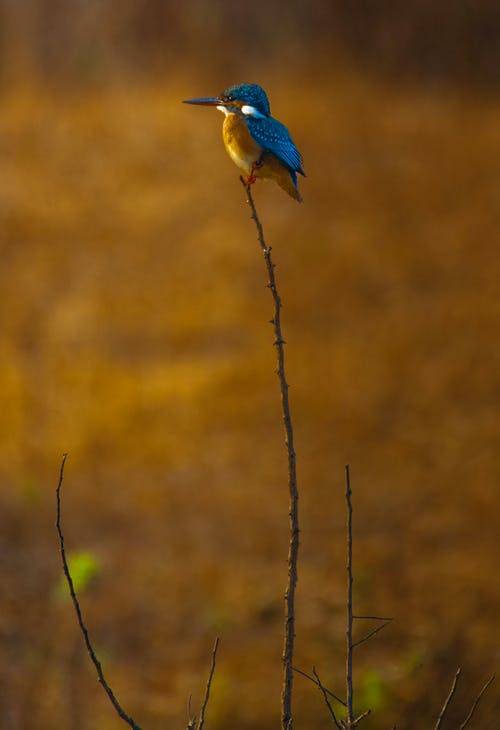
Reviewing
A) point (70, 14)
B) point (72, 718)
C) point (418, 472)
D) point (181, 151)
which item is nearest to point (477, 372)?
point (418, 472)

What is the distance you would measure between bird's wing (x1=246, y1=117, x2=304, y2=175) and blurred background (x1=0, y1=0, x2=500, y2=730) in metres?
1.79

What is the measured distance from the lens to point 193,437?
648 cm

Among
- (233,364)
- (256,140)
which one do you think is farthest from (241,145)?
(233,364)

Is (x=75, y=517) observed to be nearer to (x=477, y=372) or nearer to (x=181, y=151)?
(x=477, y=372)

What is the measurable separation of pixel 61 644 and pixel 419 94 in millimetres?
5209

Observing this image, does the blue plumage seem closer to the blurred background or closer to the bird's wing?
the bird's wing

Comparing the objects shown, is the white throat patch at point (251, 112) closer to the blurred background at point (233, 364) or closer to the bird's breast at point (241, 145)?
the bird's breast at point (241, 145)

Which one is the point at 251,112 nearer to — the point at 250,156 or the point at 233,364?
the point at 250,156

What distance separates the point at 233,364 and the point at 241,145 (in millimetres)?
5262

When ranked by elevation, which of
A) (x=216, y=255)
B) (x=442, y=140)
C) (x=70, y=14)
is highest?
(x=70, y=14)

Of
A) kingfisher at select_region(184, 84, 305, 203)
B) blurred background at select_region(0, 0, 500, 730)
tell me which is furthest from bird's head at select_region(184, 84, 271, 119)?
blurred background at select_region(0, 0, 500, 730)

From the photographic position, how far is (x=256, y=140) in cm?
161

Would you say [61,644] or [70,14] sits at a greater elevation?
[70,14]

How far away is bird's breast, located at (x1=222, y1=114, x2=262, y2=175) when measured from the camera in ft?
5.26
